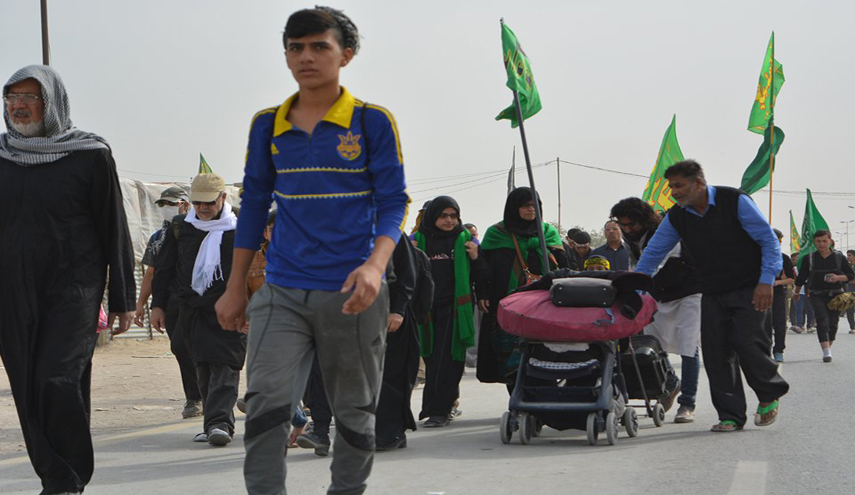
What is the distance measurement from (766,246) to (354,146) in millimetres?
4968

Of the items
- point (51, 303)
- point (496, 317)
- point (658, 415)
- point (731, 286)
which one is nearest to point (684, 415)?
point (658, 415)

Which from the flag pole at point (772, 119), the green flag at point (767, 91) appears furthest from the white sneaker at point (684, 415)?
the green flag at point (767, 91)

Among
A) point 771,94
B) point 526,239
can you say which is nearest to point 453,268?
point 526,239

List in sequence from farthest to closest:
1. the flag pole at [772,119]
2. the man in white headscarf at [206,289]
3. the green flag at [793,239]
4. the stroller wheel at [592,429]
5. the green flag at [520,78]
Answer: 1. the green flag at [793,239]
2. the flag pole at [772,119]
3. the green flag at [520,78]
4. the man in white headscarf at [206,289]
5. the stroller wheel at [592,429]

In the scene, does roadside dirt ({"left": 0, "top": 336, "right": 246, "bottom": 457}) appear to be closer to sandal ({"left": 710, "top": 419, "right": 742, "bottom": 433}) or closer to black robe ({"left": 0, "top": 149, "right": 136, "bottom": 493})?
black robe ({"left": 0, "top": 149, "right": 136, "bottom": 493})

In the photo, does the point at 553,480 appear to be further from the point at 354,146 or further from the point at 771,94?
the point at 771,94

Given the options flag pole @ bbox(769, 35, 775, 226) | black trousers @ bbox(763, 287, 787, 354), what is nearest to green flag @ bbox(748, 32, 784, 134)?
flag pole @ bbox(769, 35, 775, 226)

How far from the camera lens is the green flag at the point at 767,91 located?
22.8 m

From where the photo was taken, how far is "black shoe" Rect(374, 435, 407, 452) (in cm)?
788

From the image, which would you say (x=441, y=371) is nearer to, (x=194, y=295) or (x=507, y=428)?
(x=507, y=428)

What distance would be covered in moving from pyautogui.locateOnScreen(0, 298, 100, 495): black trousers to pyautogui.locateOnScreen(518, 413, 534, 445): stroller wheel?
10.9 ft

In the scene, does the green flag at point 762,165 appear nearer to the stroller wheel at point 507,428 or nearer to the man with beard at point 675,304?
the man with beard at point 675,304

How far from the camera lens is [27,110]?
5570 millimetres

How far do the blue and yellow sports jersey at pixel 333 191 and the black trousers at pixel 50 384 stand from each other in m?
1.56
